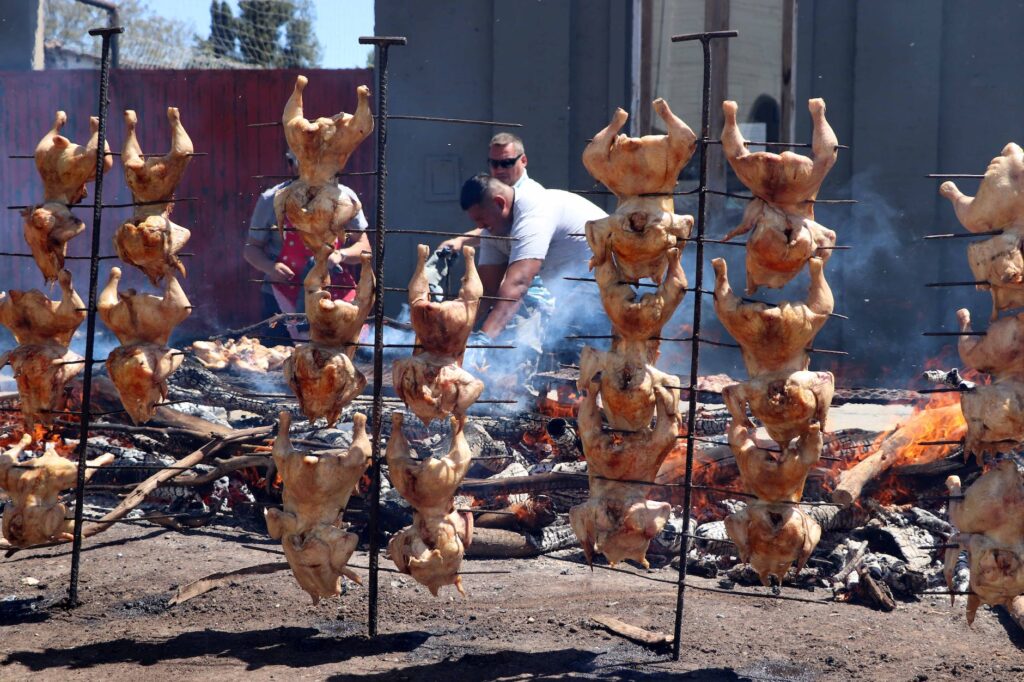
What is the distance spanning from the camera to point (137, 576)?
6.02 meters

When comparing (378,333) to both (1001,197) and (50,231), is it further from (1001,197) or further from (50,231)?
(1001,197)

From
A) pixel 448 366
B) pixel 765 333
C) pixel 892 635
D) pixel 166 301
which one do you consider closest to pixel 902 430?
pixel 892 635

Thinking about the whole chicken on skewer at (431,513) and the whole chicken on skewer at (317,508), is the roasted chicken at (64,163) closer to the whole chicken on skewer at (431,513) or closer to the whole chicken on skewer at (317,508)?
the whole chicken on skewer at (317,508)

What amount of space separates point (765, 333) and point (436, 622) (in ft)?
6.98

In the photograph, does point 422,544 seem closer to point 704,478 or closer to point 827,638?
point 827,638

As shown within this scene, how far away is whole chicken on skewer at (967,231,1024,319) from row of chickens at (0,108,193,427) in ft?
11.5

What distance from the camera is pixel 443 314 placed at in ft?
16.0

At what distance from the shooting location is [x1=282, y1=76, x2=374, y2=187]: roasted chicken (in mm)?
4973

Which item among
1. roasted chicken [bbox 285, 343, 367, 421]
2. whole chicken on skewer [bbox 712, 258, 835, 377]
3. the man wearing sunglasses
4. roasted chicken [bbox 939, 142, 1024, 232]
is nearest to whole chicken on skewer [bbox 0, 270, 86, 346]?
roasted chicken [bbox 285, 343, 367, 421]

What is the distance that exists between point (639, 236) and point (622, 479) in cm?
102

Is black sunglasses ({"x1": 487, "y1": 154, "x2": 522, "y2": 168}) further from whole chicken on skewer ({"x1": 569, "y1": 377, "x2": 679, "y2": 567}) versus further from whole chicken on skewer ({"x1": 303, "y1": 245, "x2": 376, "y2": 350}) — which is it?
whole chicken on skewer ({"x1": 569, "y1": 377, "x2": 679, "y2": 567})

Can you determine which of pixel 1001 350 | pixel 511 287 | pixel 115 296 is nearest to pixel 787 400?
pixel 1001 350

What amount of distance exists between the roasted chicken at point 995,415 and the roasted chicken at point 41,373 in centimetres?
408

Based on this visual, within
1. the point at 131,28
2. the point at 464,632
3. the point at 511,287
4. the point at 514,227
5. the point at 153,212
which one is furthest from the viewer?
the point at 131,28
